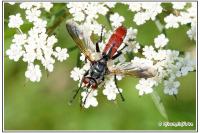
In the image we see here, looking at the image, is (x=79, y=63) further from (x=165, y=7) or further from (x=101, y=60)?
(x=165, y=7)

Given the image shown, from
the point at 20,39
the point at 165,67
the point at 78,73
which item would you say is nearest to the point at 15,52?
the point at 20,39

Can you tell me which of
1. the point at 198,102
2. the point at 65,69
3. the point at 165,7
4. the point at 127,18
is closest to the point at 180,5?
the point at 165,7

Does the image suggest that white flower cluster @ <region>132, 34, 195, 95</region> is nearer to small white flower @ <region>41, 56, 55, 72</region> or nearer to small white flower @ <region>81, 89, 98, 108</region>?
small white flower @ <region>81, 89, 98, 108</region>

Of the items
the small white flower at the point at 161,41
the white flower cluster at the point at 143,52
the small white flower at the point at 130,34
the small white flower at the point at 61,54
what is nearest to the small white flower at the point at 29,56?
the small white flower at the point at 61,54

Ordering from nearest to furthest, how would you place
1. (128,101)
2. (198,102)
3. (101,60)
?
(101,60)
(198,102)
(128,101)

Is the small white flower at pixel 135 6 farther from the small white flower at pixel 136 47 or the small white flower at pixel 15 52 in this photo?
the small white flower at pixel 15 52

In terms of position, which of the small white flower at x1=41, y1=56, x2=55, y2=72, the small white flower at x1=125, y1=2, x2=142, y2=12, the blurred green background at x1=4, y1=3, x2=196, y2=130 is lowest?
the blurred green background at x1=4, y1=3, x2=196, y2=130

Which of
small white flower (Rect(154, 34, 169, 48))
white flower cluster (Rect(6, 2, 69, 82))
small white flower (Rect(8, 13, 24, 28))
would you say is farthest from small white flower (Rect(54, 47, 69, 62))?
small white flower (Rect(154, 34, 169, 48))
